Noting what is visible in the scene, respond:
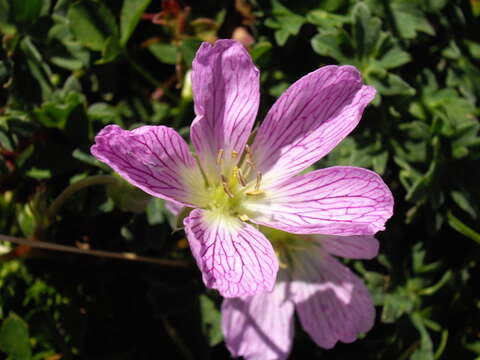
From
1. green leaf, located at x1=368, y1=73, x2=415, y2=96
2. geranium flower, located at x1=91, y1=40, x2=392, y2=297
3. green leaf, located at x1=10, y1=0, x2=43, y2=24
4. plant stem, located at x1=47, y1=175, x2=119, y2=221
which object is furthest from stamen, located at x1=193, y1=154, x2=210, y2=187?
green leaf, located at x1=10, y1=0, x2=43, y2=24

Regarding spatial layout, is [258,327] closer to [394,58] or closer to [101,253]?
[101,253]

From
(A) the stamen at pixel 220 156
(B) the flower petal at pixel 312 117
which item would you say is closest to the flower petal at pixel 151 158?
(A) the stamen at pixel 220 156

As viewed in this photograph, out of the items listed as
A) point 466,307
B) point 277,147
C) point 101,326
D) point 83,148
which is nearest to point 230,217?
point 277,147

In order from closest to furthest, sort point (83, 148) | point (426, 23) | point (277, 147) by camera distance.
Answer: point (277, 147), point (83, 148), point (426, 23)

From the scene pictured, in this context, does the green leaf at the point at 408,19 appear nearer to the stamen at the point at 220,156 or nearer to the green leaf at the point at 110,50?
the stamen at the point at 220,156

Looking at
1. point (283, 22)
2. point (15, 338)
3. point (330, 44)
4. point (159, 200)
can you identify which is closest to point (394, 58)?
point (330, 44)

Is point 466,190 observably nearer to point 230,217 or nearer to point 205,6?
point 230,217
